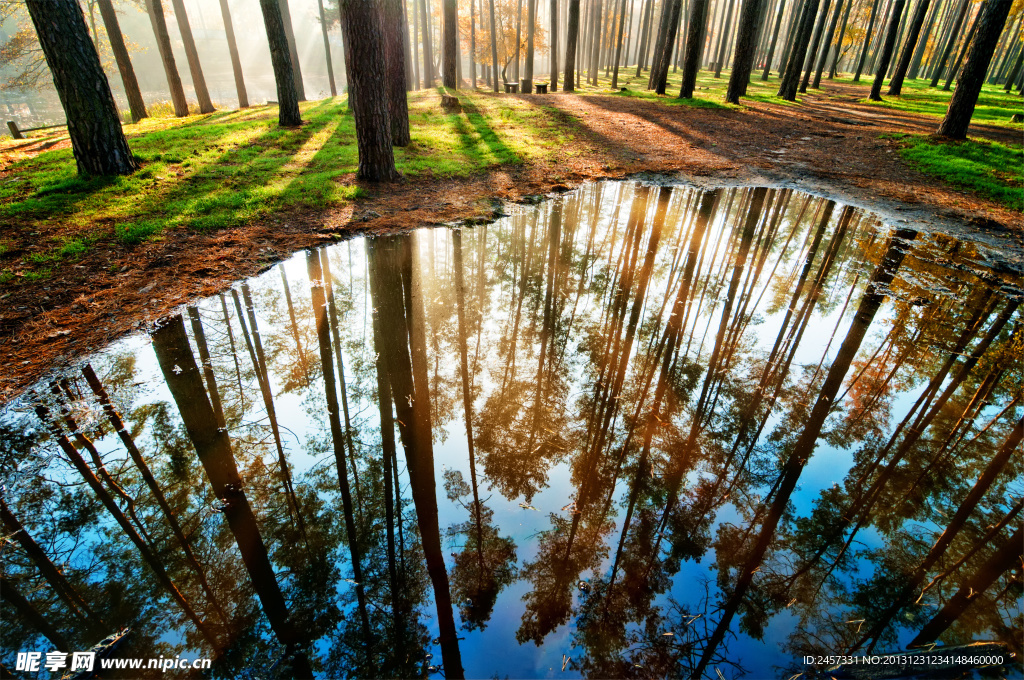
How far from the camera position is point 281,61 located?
12219mm

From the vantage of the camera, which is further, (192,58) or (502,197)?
(192,58)

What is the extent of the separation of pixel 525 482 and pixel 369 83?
835cm

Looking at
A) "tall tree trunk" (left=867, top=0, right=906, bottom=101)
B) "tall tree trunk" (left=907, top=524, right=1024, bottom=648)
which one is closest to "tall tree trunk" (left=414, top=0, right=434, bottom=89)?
"tall tree trunk" (left=867, top=0, right=906, bottom=101)

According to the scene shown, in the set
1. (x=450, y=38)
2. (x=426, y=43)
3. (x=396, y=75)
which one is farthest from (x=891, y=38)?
(x=426, y=43)

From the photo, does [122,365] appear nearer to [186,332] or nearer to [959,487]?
[186,332]

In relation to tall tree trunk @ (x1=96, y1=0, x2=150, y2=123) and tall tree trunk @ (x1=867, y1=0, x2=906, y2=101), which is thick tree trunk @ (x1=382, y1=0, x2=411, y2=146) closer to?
tall tree trunk @ (x1=96, y1=0, x2=150, y2=123)

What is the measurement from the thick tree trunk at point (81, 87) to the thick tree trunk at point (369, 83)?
4.15 m

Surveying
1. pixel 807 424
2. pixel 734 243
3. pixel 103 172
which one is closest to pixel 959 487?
pixel 807 424

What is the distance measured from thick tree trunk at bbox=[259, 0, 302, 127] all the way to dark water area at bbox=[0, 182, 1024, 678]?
32.7ft

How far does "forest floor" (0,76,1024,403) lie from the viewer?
490cm

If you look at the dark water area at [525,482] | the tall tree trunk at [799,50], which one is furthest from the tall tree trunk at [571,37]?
the dark water area at [525,482]

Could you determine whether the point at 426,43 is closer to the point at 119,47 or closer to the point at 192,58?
the point at 192,58

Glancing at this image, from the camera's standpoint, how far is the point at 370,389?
13.3 feet

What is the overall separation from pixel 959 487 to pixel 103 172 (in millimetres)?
12674
